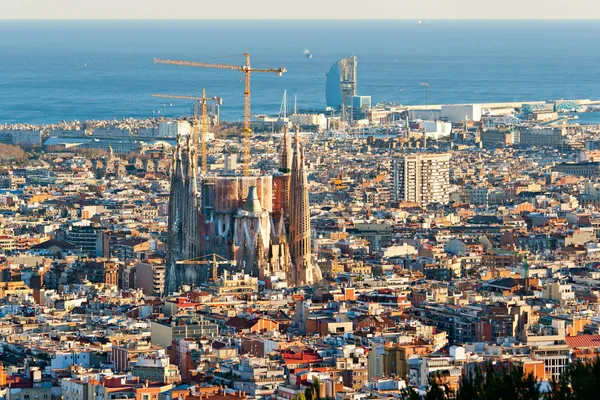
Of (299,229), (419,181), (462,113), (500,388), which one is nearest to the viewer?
(500,388)

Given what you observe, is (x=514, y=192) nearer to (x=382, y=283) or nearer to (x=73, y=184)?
(x=73, y=184)

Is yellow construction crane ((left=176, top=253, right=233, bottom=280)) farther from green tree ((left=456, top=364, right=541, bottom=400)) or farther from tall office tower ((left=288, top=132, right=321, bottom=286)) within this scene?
green tree ((left=456, top=364, right=541, bottom=400))

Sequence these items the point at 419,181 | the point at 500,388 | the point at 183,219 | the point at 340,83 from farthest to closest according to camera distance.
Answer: the point at 340,83 → the point at 419,181 → the point at 183,219 → the point at 500,388

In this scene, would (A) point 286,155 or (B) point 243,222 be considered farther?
(A) point 286,155

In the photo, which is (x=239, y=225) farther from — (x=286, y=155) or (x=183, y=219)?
(x=286, y=155)

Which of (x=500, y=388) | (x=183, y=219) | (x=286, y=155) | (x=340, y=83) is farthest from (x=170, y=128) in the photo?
(x=500, y=388)

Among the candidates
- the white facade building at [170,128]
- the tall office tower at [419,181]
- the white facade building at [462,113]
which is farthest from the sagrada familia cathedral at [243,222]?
the white facade building at [462,113]

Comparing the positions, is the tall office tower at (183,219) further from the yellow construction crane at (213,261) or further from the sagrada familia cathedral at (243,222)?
the yellow construction crane at (213,261)
